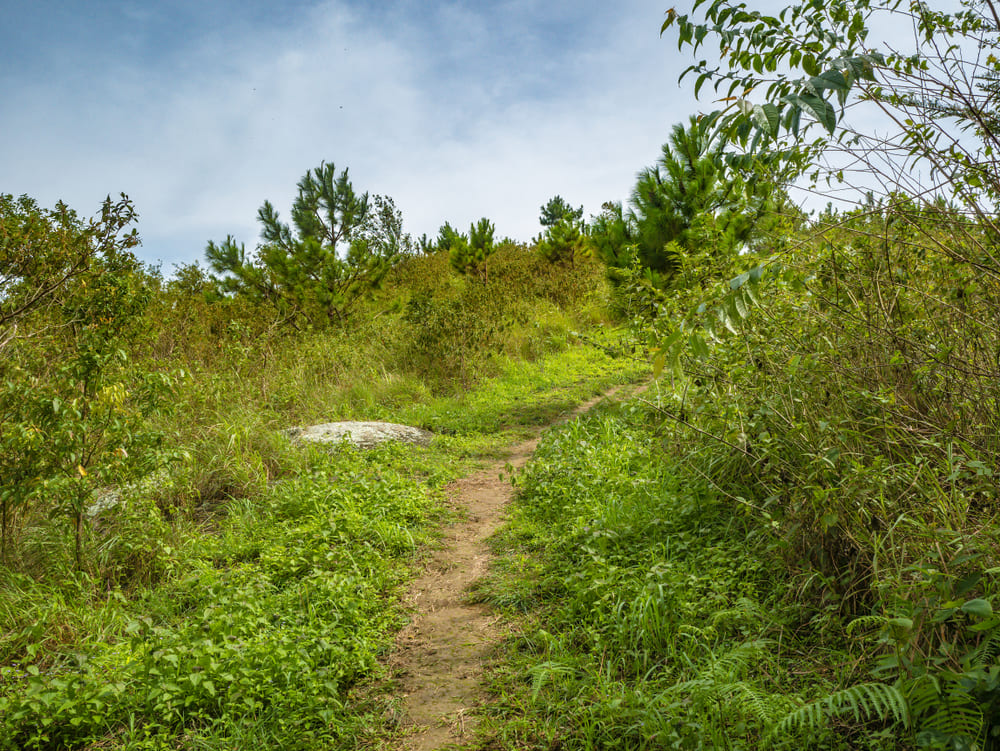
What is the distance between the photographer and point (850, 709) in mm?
2041

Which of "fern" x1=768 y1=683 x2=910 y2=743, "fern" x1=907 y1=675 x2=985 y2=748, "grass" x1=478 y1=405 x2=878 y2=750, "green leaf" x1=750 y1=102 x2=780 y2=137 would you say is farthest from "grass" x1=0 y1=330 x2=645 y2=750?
"green leaf" x1=750 y1=102 x2=780 y2=137

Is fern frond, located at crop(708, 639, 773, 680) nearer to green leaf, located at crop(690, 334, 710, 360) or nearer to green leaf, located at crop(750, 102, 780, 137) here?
green leaf, located at crop(690, 334, 710, 360)

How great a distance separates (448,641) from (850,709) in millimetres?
1894

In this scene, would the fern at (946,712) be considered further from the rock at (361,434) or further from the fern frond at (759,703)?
the rock at (361,434)

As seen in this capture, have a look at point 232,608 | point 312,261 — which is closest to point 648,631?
point 232,608

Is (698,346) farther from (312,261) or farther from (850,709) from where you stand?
(312,261)

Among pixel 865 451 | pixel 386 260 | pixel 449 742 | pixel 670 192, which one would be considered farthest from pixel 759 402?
pixel 386 260

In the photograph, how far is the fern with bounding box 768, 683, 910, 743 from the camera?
1.91m

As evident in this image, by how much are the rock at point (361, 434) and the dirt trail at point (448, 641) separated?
6.18ft

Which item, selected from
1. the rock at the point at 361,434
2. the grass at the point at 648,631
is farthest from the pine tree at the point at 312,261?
the grass at the point at 648,631

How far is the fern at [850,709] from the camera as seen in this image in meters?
1.91

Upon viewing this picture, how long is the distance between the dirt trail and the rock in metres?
1.88

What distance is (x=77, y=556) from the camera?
12.4ft

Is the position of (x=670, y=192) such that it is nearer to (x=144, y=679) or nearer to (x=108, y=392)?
(x=108, y=392)
